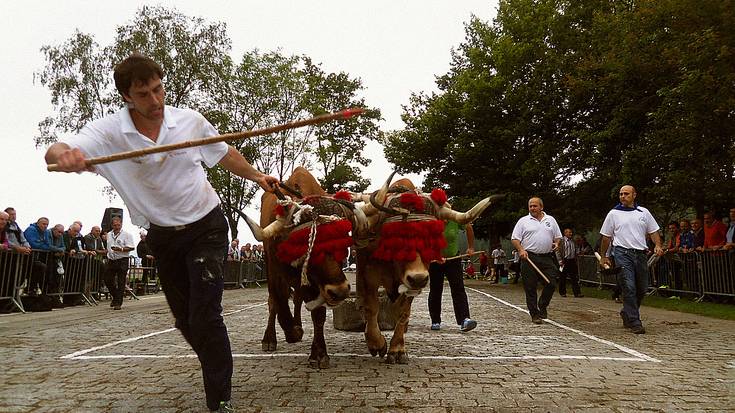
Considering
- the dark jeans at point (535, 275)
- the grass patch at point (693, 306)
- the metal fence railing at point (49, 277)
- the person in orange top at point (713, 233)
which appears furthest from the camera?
the person in orange top at point (713, 233)

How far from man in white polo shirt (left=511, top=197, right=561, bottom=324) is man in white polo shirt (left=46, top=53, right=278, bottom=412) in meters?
6.81

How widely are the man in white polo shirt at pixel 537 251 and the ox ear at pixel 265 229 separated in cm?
543

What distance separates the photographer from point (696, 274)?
14.7 metres

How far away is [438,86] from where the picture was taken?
118 ft

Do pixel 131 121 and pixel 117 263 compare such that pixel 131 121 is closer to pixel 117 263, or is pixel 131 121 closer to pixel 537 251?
pixel 537 251

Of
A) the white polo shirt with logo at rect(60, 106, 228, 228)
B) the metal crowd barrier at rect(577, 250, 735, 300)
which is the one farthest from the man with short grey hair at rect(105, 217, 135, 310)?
the metal crowd barrier at rect(577, 250, 735, 300)

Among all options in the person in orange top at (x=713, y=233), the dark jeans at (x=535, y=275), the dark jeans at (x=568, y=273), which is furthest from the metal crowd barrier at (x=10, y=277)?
the person in orange top at (x=713, y=233)

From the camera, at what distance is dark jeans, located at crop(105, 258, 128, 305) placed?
13859mm

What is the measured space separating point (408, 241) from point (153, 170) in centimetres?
266

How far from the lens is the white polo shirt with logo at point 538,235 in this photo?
10102 mm

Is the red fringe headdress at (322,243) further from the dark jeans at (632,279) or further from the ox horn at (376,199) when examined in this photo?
the dark jeans at (632,279)

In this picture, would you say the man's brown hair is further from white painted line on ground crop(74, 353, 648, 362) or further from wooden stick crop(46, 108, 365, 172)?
white painted line on ground crop(74, 353, 648, 362)

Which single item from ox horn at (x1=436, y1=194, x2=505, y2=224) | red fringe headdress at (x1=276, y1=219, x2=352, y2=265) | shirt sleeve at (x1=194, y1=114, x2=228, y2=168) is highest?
shirt sleeve at (x1=194, y1=114, x2=228, y2=168)

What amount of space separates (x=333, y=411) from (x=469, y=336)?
171 inches
